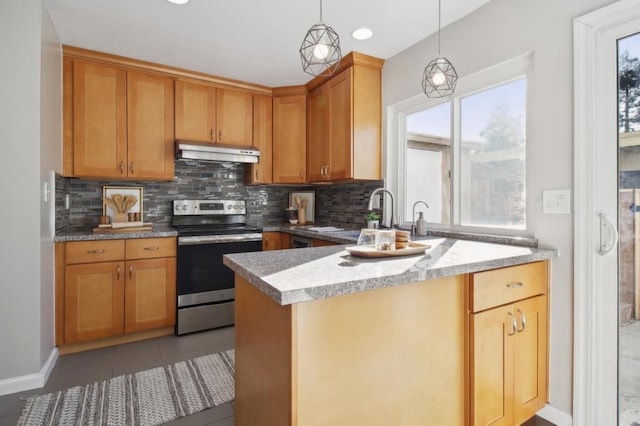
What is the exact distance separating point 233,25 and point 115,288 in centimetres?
229

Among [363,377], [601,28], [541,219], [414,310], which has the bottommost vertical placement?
[363,377]

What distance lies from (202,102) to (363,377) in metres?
3.12

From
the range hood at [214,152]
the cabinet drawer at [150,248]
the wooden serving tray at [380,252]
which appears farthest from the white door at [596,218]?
the cabinet drawer at [150,248]

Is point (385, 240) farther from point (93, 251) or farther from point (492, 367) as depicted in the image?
point (93, 251)

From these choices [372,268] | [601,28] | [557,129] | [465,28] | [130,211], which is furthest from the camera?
[130,211]

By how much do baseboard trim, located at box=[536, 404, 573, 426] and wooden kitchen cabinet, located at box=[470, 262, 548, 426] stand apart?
68 millimetres

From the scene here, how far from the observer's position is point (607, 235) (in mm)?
1612

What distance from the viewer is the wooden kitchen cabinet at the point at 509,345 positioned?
1443mm

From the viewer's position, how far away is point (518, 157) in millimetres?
2088

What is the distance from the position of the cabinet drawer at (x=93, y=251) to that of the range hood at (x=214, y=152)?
38.6 inches

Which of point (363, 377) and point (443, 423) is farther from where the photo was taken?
point (443, 423)

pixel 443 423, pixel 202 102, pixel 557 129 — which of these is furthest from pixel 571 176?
pixel 202 102

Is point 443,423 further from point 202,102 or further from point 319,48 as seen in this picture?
point 202,102

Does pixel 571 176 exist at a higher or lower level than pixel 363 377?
higher
